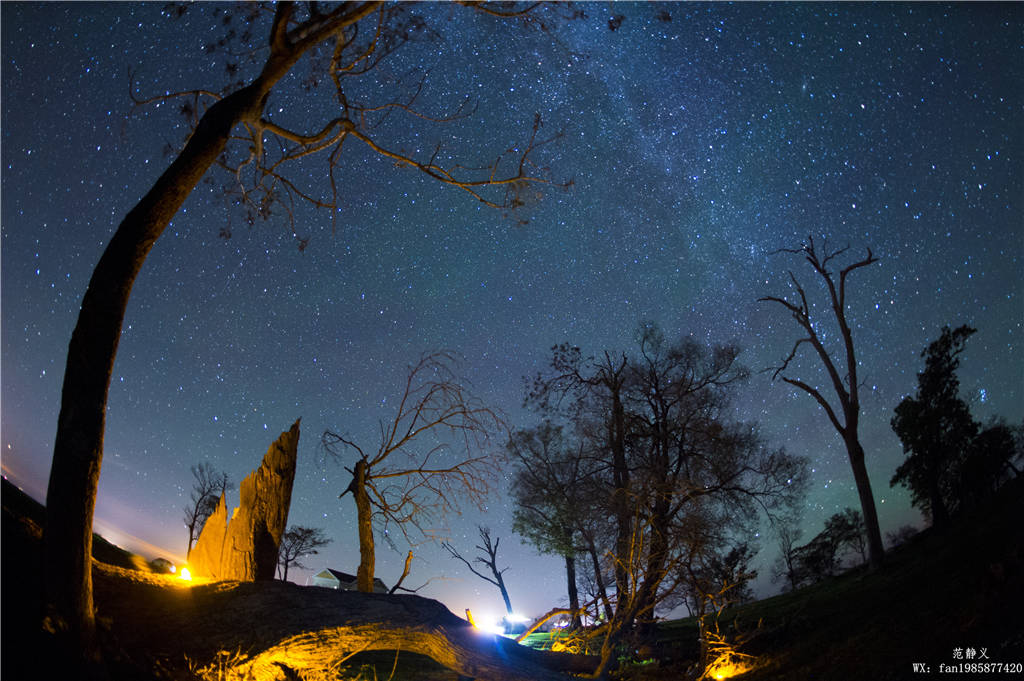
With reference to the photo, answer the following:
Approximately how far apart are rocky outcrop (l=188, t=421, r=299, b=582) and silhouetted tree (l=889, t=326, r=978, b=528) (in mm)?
24420

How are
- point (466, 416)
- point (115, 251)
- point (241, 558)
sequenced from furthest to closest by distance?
point (466, 416) < point (241, 558) < point (115, 251)

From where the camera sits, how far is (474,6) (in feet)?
18.0

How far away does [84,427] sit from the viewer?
320 centimetres

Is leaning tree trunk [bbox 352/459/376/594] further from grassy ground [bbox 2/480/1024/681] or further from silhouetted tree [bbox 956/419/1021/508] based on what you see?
silhouetted tree [bbox 956/419/1021/508]

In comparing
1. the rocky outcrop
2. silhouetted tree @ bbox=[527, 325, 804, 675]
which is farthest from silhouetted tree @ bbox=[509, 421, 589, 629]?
the rocky outcrop

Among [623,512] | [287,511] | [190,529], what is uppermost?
[623,512]

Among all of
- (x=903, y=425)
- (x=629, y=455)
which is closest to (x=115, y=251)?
(x=629, y=455)

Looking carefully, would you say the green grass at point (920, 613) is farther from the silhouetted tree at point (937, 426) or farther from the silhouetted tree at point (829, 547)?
the silhouetted tree at point (829, 547)

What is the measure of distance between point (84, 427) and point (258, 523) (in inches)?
166

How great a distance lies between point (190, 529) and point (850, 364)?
32.8 meters

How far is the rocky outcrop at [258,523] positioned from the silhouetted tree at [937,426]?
24.4m

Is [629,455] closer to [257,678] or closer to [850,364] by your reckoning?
[850,364]

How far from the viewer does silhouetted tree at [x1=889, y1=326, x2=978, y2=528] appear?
21.3 meters

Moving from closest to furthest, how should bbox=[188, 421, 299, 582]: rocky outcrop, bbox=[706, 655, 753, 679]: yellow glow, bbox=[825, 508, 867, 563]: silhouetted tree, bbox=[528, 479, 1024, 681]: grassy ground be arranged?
bbox=[528, 479, 1024, 681]: grassy ground
bbox=[188, 421, 299, 582]: rocky outcrop
bbox=[706, 655, 753, 679]: yellow glow
bbox=[825, 508, 867, 563]: silhouetted tree
